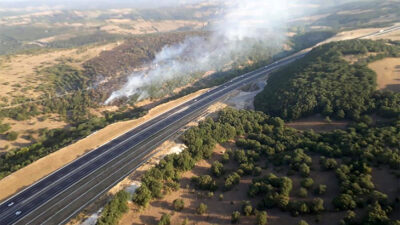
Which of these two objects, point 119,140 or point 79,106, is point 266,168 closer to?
point 119,140

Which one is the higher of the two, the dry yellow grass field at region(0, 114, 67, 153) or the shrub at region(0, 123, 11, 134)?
the shrub at region(0, 123, 11, 134)

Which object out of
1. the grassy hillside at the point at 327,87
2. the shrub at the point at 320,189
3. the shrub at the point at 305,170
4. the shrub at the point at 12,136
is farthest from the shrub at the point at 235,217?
the shrub at the point at 12,136

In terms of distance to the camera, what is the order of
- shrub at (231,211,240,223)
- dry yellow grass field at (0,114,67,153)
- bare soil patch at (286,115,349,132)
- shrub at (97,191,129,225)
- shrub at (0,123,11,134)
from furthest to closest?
shrub at (0,123,11,134), dry yellow grass field at (0,114,67,153), bare soil patch at (286,115,349,132), shrub at (231,211,240,223), shrub at (97,191,129,225)

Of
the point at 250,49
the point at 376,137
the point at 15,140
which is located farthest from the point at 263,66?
the point at 15,140

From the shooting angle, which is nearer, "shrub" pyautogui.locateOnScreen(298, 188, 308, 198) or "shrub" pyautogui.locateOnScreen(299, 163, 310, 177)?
"shrub" pyautogui.locateOnScreen(298, 188, 308, 198)

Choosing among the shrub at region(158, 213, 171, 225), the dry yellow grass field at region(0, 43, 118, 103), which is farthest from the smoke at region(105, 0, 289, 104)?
the shrub at region(158, 213, 171, 225)

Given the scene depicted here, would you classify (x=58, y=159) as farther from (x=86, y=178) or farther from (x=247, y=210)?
(x=247, y=210)

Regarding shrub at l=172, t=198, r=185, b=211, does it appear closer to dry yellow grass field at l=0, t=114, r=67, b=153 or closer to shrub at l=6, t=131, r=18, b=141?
dry yellow grass field at l=0, t=114, r=67, b=153
